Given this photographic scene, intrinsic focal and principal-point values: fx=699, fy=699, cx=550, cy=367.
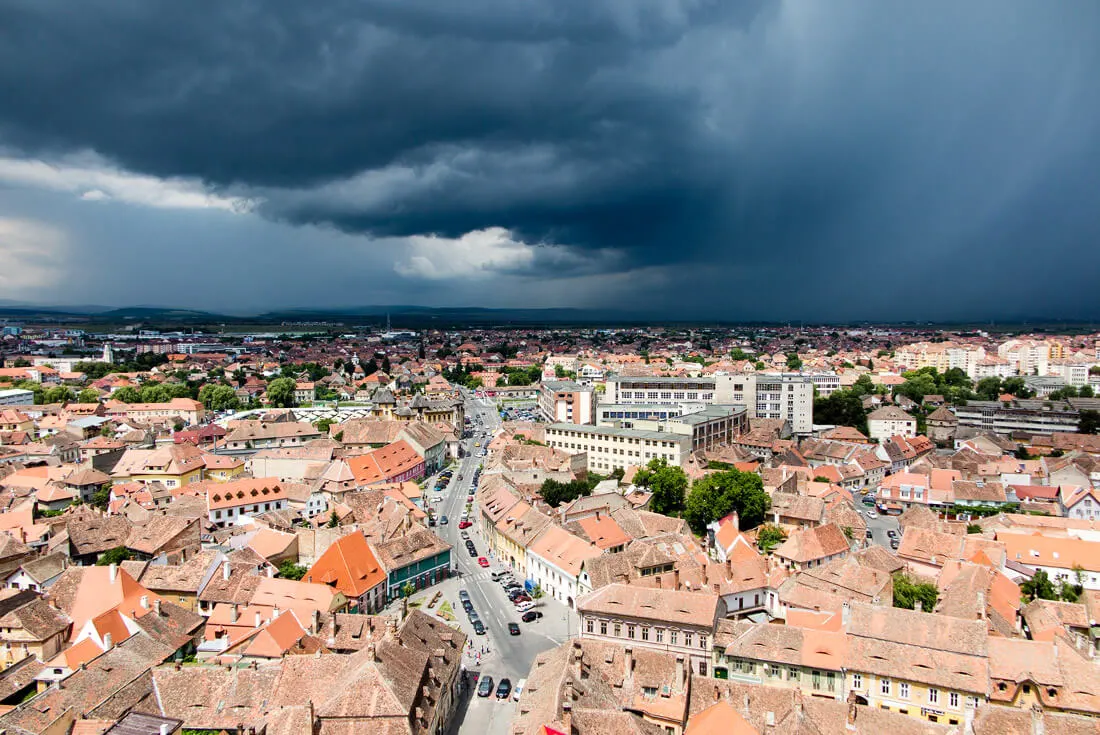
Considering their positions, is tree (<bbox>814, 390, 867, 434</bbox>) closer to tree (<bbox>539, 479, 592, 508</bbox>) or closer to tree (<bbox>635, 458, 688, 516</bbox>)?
tree (<bbox>635, 458, 688, 516</bbox>)

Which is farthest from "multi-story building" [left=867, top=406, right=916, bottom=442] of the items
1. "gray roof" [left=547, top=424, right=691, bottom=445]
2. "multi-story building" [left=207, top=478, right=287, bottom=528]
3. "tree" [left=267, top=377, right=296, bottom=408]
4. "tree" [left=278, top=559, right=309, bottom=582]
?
"tree" [left=267, top=377, right=296, bottom=408]

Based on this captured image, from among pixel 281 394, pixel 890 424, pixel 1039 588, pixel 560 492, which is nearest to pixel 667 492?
pixel 560 492

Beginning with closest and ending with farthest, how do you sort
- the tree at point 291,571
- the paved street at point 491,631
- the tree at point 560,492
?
1. the paved street at point 491,631
2. the tree at point 291,571
3. the tree at point 560,492

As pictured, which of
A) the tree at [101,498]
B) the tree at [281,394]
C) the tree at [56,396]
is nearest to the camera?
the tree at [101,498]

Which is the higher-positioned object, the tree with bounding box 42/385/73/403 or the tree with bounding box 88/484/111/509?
the tree with bounding box 42/385/73/403

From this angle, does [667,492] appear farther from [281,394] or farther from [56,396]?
[56,396]

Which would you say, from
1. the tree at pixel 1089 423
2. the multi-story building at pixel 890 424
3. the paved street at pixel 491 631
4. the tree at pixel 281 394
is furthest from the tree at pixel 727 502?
the tree at pixel 281 394

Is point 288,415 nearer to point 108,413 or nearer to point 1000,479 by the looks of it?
point 108,413

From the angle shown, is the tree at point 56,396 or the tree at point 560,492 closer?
the tree at point 560,492

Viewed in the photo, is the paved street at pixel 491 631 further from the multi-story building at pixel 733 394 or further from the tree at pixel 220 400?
the tree at pixel 220 400
